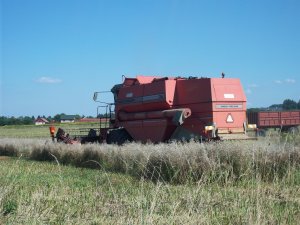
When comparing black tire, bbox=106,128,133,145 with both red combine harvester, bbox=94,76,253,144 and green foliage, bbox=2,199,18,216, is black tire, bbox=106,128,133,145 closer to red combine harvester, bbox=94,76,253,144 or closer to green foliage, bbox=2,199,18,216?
red combine harvester, bbox=94,76,253,144

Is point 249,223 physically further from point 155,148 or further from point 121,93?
point 121,93

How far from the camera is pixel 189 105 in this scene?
53.2ft

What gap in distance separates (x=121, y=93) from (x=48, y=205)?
1344 centimetres

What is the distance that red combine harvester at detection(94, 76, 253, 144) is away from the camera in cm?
1568

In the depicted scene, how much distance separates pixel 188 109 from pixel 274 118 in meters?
23.1

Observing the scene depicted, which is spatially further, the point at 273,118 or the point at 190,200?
the point at 273,118

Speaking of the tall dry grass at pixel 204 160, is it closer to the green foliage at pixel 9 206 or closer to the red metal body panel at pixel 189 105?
the green foliage at pixel 9 206

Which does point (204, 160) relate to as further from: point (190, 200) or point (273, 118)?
point (273, 118)

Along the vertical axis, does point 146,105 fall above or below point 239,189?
above

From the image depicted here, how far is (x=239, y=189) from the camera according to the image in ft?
20.5

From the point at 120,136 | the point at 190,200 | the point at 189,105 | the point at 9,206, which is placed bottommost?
the point at 9,206

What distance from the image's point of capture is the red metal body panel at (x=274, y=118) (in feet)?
120

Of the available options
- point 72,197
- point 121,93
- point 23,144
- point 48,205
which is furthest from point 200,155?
point 23,144

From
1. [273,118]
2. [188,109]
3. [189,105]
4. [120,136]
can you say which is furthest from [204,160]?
[273,118]
